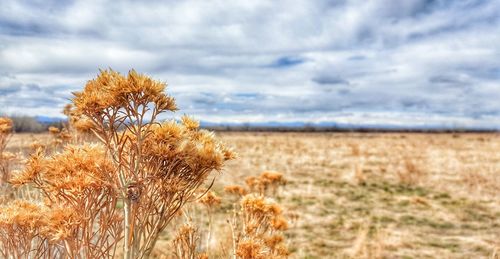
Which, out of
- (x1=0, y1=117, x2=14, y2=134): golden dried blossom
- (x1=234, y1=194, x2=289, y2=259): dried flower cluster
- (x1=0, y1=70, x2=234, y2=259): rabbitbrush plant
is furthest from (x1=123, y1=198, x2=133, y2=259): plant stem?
(x1=0, y1=117, x2=14, y2=134): golden dried blossom

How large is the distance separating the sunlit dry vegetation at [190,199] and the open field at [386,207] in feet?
0.19

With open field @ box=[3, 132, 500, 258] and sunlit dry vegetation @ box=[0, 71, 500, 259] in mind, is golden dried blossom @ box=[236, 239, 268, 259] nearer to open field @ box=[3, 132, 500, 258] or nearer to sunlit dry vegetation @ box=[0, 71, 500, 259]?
sunlit dry vegetation @ box=[0, 71, 500, 259]

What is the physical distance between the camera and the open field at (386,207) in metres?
9.87

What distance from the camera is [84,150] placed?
95.4 inches

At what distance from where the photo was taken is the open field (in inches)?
388

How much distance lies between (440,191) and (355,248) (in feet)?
33.2

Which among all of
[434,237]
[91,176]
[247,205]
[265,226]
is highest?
[91,176]

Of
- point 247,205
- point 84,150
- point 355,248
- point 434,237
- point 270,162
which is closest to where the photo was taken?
point 84,150

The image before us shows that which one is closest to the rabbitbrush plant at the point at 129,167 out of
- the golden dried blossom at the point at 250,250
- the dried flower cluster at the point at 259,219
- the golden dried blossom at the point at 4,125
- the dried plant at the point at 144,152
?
the dried plant at the point at 144,152

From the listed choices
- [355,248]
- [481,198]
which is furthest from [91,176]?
[481,198]

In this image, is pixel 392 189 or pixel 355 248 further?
pixel 392 189

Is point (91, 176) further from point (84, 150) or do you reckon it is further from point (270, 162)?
point (270, 162)

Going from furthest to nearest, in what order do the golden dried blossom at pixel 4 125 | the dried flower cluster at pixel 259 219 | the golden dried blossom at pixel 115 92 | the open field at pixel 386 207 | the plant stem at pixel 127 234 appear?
the open field at pixel 386 207 → the golden dried blossom at pixel 4 125 → the dried flower cluster at pixel 259 219 → the plant stem at pixel 127 234 → the golden dried blossom at pixel 115 92

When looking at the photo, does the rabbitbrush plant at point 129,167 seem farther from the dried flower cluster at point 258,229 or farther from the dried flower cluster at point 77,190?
the dried flower cluster at point 258,229
